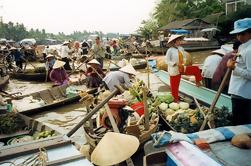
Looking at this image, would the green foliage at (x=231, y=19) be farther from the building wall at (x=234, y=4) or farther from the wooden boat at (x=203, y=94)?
the wooden boat at (x=203, y=94)

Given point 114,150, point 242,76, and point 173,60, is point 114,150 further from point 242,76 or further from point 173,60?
point 173,60

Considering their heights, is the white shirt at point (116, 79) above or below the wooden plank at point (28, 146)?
above

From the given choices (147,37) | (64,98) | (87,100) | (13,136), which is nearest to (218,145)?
(87,100)

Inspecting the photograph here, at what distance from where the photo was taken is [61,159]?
418 cm

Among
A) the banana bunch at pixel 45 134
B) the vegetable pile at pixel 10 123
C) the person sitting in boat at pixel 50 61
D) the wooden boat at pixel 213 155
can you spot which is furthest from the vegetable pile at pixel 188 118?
the person sitting in boat at pixel 50 61

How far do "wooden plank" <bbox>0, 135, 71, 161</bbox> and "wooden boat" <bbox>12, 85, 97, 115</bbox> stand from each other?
14.8 feet

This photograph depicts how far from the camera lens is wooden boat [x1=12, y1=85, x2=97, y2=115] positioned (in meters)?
9.27

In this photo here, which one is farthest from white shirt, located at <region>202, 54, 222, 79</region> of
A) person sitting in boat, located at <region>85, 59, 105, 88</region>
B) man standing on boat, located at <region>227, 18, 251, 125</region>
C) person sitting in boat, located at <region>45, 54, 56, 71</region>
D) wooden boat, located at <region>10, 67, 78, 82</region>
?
wooden boat, located at <region>10, 67, 78, 82</region>

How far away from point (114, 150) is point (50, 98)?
7525 millimetres

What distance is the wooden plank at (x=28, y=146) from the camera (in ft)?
14.5

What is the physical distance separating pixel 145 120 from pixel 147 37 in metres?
38.7

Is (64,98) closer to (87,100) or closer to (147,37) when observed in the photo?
(87,100)

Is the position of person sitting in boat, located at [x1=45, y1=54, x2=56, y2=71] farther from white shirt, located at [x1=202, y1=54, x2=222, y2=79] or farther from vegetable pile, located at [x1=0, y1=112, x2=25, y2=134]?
white shirt, located at [x1=202, y1=54, x2=222, y2=79]

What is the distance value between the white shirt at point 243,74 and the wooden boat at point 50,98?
600 centimetres
